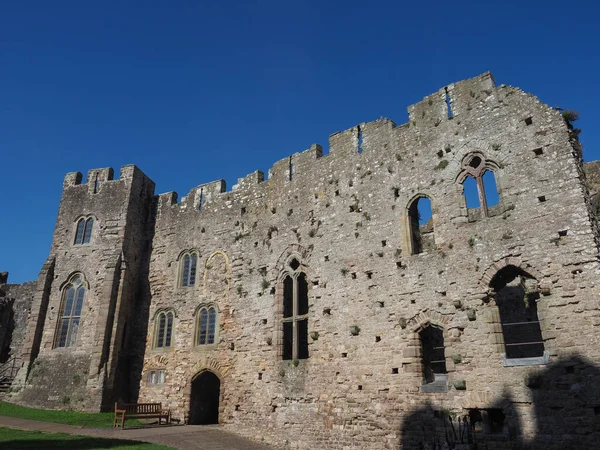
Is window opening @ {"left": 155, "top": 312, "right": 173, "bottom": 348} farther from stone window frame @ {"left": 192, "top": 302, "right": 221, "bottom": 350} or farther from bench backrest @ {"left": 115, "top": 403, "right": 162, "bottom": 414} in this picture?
bench backrest @ {"left": 115, "top": 403, "right": 162, "bottom": 414}

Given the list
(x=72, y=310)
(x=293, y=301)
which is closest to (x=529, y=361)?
(x=293, y=301)

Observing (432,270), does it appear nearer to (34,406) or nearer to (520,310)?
(520,310)

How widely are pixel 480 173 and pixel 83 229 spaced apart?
19.0m

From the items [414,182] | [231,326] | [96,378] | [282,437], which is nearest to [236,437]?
[282,437]

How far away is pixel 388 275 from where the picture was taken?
1506 centimetres

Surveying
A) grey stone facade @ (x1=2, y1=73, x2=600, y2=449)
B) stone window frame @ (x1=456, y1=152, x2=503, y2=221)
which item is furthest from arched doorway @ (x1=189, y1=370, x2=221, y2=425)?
stone window frame @ (x1=456, y1=152, x2=503, y2=221)

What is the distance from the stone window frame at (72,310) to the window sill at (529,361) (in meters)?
18.0

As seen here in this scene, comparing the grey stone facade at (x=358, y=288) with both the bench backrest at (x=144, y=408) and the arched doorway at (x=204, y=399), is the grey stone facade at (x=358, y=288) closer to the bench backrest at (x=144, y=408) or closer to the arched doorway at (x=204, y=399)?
the arched doorway at (x=204, y=399)

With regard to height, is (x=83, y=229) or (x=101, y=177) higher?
(x=101, y=177)

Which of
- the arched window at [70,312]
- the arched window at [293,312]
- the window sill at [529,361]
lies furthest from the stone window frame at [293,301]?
the arched window at [70,312]

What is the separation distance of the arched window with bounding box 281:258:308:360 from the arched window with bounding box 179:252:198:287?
551cm

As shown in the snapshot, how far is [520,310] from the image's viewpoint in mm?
17594

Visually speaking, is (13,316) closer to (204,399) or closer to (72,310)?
(72,310)

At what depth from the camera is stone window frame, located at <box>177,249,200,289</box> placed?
21812mm
